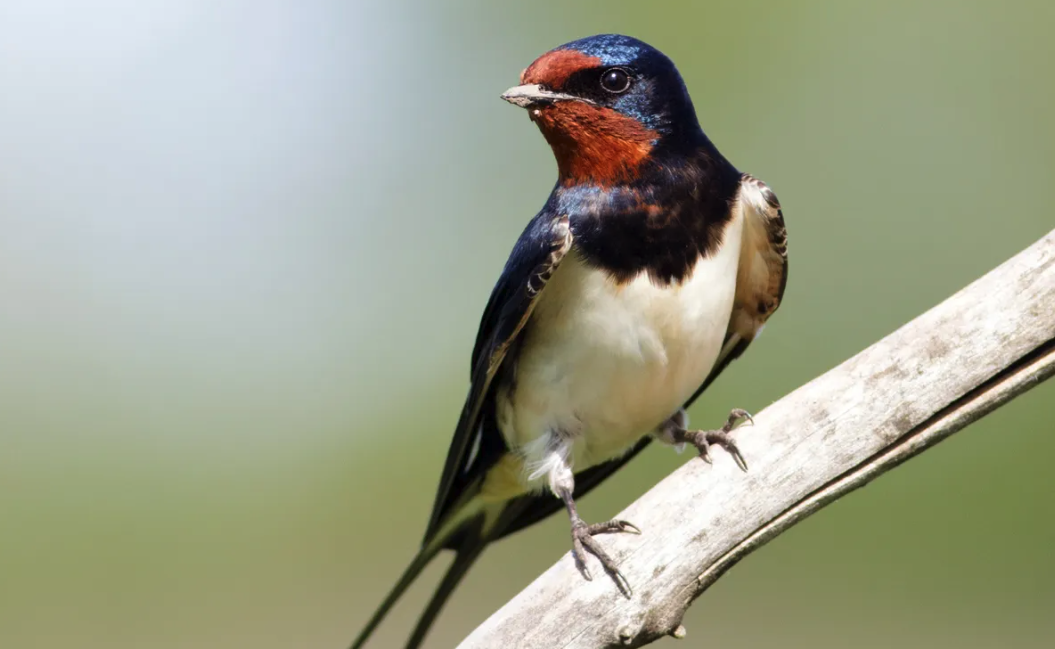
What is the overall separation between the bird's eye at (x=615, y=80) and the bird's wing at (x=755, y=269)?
0.29 meters

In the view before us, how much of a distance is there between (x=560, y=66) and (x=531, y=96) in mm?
71

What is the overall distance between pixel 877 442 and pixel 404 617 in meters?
3.25

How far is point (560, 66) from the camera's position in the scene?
6.66 ft

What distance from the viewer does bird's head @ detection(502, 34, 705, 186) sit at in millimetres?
2039

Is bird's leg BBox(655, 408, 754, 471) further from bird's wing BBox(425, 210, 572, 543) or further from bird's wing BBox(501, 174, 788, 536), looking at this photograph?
bird's wing BBox(425, 210, 572, 543)

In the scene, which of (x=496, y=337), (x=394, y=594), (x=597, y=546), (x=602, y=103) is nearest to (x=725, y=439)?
(x=597, y=546)

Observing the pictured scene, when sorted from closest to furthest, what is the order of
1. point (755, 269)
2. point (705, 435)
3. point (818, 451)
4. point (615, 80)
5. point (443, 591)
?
point (818, 451), point (705, 435), point (615, 80), point (755, 269), point (443, 591)

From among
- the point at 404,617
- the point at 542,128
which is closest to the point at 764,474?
the point at 542,128

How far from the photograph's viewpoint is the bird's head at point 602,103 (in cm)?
204

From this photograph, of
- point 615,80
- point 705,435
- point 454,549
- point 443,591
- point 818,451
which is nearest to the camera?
point 818,451

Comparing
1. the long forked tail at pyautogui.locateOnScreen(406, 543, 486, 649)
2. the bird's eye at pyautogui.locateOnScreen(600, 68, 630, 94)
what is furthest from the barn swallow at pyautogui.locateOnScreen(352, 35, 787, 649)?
the long forked tail at pyautogui.locateOnScreen(406, 543, 486, 649)

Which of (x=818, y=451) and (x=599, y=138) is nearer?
(x=818, y=451)

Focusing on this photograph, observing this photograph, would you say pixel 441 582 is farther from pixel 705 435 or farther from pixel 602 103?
pixel 602 103

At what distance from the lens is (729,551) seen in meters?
1.81
